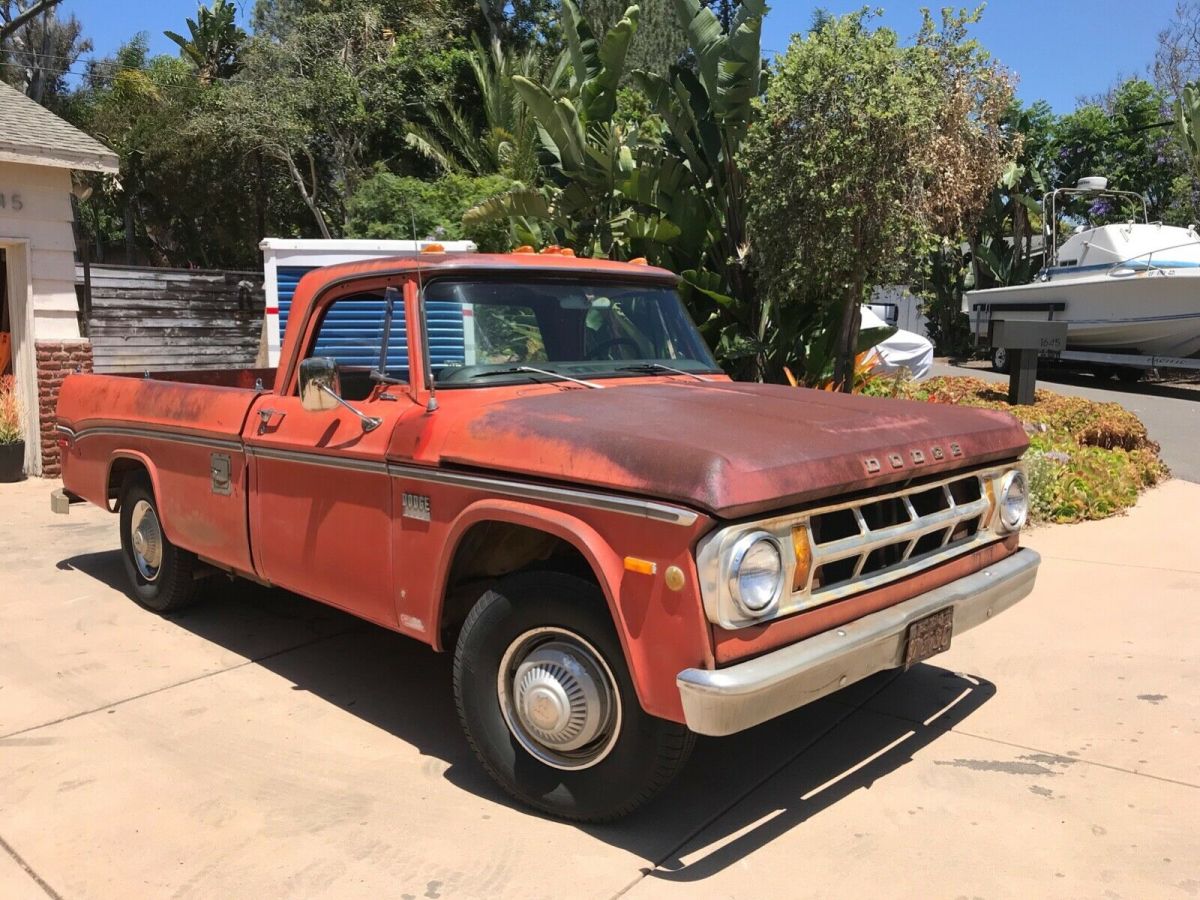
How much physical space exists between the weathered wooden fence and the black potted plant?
1.00 metres

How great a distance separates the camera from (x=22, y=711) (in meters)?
4.42

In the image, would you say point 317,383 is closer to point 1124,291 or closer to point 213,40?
point 1124,291

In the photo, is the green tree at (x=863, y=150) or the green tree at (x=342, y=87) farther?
the green tree at (x=342, y=87)

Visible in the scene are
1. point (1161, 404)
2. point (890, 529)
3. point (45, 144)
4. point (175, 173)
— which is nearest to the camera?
point (890, 529)

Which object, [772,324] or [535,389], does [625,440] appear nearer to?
[535,389]

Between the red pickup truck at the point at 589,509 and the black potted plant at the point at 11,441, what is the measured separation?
6.16 meters

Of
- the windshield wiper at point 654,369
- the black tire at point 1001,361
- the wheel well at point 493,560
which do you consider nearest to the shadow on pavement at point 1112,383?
the black tire at point 1001,361

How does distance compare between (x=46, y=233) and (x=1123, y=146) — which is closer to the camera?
(x=46, y=233)

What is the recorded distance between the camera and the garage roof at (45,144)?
943cm

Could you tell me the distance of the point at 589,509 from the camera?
3135 mm

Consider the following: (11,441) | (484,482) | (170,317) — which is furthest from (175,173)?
(484,482)

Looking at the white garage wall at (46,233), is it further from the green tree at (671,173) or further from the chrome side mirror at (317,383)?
the chrome side mirror at (317,383)

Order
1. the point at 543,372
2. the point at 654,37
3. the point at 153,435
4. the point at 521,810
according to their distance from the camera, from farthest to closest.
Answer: the point at 654,37, the point at 153,435, the point at 543,372, the point at 521,810

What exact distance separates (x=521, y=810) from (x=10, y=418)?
884cm
